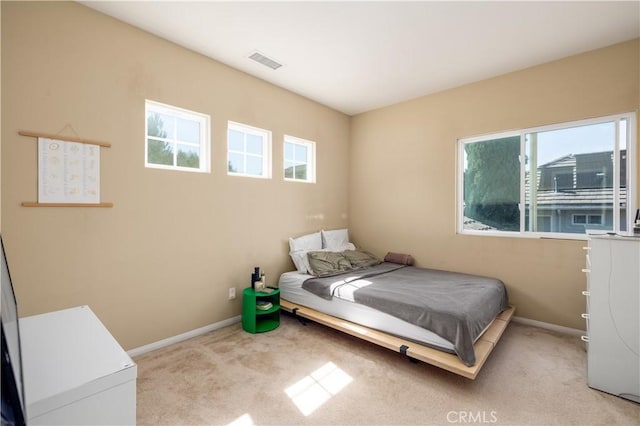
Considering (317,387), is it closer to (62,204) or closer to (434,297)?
(434,297)

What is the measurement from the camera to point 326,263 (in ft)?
11.6

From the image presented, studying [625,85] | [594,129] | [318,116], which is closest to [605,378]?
[594,129]

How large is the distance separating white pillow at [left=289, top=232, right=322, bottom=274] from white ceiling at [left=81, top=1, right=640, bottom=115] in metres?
2.06

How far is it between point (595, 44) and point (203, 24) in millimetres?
3694

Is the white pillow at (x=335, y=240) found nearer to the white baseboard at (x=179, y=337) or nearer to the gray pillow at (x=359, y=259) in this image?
the gray pillow at (x=359, y=259)

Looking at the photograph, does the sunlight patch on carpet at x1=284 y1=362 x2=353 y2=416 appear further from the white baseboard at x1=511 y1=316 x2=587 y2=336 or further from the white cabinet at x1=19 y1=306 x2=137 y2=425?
the white baseboard at x1=511 y1=316 x2=587 y2=336

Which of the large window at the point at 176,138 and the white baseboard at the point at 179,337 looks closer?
the white baseboard at the point at 179,337

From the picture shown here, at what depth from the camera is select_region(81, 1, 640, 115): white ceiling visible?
232 centimetres

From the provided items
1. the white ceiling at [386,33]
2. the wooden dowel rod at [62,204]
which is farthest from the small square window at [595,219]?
the wooden dowel rod at [62,204]

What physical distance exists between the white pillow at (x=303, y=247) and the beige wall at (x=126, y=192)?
0.85ft

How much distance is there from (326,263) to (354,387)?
156 centimetres

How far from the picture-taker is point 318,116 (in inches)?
172

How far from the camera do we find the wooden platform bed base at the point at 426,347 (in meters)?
2.08

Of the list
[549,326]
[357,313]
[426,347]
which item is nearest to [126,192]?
[357,313]
